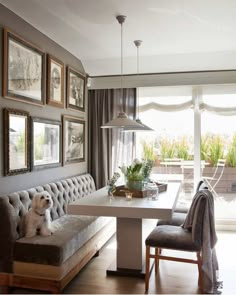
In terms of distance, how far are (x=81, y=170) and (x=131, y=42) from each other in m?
2.07

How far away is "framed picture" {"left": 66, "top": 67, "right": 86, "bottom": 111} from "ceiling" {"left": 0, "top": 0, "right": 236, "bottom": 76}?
0.29m

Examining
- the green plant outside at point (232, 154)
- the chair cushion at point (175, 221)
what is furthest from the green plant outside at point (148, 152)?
the chair cushion at point (175, 221)

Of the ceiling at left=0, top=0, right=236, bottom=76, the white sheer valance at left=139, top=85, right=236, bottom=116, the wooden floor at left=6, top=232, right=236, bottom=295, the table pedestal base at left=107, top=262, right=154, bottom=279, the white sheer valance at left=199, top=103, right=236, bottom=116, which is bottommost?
the wooden floor at left=6, top=232, right=236, bottom=295

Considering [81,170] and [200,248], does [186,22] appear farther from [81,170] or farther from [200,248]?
[81,170]

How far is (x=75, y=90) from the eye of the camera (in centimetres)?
485

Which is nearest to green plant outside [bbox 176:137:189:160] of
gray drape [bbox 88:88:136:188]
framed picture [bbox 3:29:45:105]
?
gray drape [bbox 88:88:136:188]

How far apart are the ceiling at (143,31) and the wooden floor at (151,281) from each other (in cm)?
265

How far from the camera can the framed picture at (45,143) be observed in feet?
12.1

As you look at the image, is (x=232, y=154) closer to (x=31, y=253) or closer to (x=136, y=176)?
(x=136, y=176)

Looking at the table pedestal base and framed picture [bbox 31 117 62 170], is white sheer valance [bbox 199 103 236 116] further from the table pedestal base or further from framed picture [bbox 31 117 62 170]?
the table pedestal base

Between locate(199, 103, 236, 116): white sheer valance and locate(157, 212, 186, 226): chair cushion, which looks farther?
locate(199, 103, 236, 116): white sheer valance

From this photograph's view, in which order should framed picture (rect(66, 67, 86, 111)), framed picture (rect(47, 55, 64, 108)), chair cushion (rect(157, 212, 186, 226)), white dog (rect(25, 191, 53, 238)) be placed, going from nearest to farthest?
white dog (rect(25, 191, 53, 238))
chair cushion (rect(157, 212, 186, 226))
framed picture (rect(47, 55, 64, 108))
framed picture (rect(66, 67, 86, 111))

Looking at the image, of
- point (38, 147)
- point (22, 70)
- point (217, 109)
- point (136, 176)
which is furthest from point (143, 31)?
point (217, 109)

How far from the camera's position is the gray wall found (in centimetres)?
313
